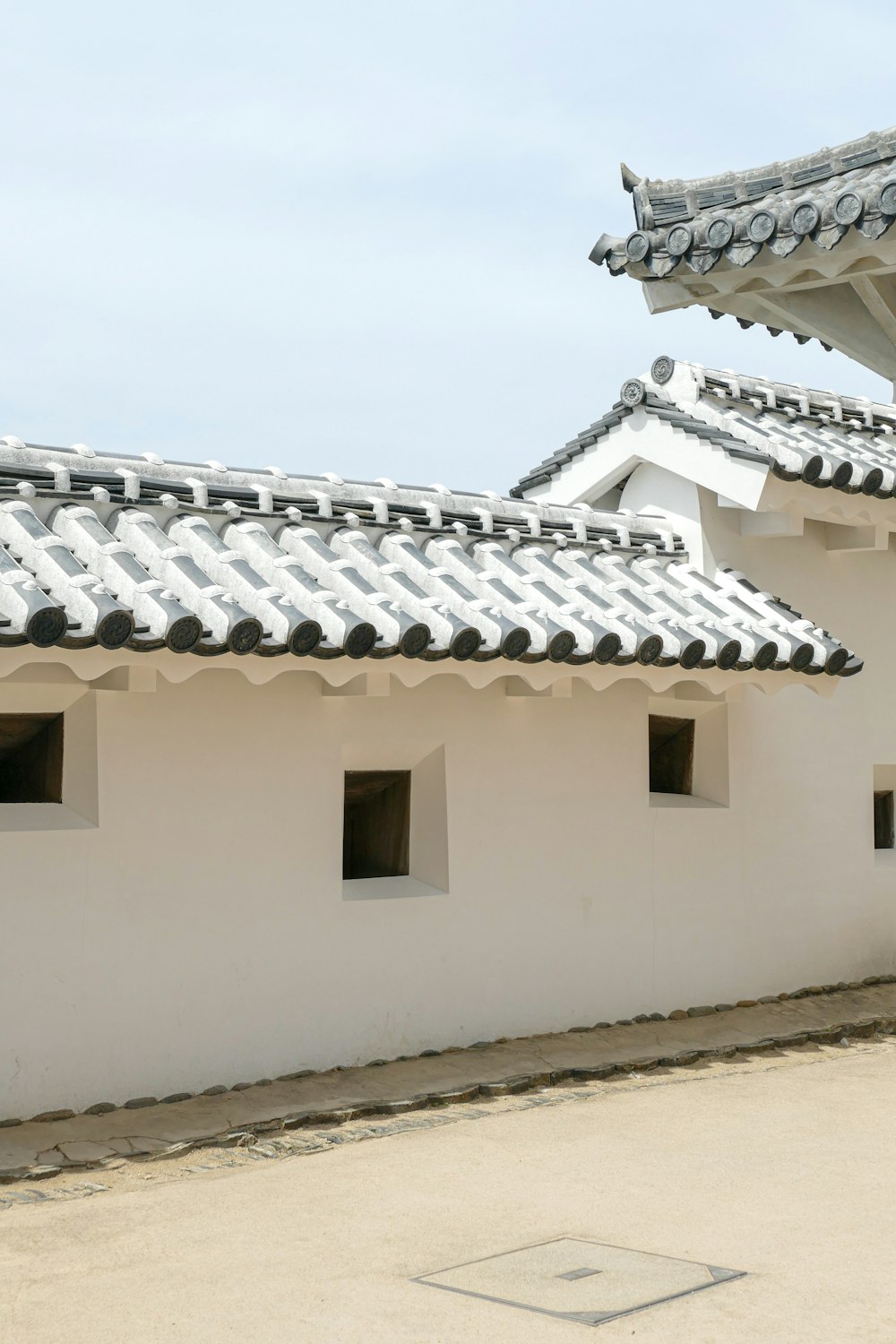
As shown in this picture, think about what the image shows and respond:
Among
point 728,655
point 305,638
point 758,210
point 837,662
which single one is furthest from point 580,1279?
point 758,210

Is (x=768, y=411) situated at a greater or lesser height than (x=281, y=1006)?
greater

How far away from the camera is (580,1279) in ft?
14.8

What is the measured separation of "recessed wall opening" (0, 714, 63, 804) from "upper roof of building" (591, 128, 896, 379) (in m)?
4.98

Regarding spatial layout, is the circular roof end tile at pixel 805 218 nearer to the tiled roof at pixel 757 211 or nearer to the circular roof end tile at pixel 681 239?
the tiled roof at pixel 757 211

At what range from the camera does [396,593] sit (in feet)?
23.4

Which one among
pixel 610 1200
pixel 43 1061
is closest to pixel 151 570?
pixel 43 1061

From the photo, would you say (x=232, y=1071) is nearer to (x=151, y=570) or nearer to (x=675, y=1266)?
(x=151, y=570)

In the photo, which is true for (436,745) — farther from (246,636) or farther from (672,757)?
(672,757)

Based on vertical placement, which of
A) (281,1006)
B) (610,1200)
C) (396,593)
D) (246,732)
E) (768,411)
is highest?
(768,411)

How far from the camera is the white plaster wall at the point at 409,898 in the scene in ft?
21.5

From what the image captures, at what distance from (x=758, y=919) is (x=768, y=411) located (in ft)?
11.8

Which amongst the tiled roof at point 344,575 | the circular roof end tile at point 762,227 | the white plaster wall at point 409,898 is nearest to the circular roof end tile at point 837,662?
the tiled roof at point 344,575

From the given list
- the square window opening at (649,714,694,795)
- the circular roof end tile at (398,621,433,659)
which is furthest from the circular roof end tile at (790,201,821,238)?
the circular roof end tile at (398,621,433,659)

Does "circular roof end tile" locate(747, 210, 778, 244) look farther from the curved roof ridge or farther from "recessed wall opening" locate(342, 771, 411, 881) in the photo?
"recessed wall opening" locate(342, 771, 411, 881)
